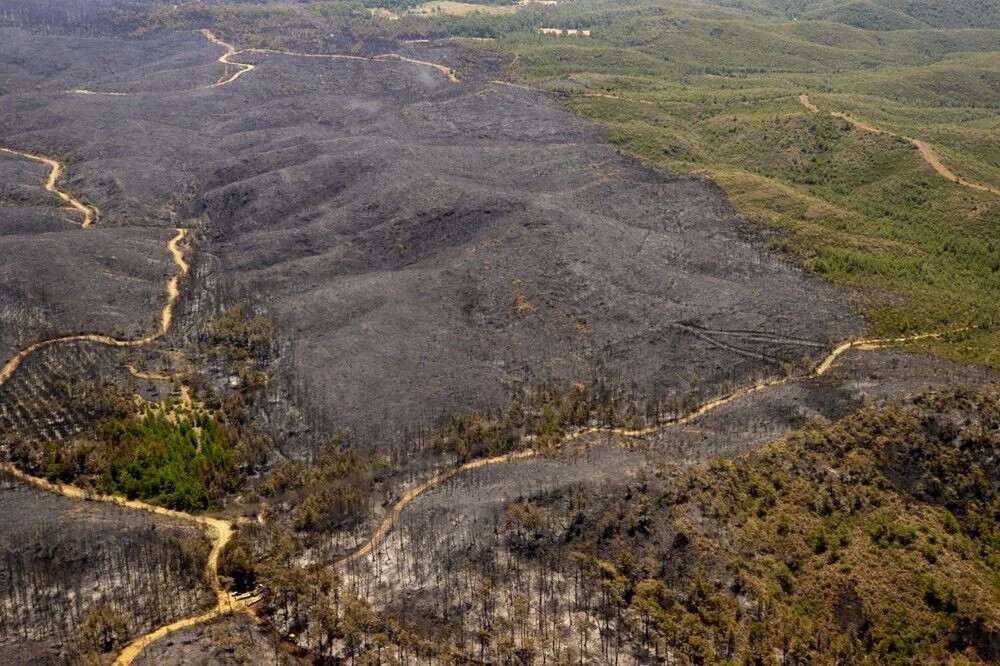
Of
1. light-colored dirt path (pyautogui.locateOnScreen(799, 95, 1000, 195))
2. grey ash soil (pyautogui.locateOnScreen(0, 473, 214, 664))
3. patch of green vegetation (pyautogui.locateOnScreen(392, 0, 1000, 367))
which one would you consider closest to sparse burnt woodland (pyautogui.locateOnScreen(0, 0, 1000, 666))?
grey ash soil (pyautogui.locateOnScreen(0, 473, 214, 664))

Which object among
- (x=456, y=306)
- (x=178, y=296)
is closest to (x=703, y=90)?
(x=456, y=306)

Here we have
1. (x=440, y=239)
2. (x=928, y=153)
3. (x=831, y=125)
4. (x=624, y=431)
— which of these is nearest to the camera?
(x=624, y=431)

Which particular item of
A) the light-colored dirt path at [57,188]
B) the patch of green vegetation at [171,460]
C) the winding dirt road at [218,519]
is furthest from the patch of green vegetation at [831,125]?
the light-colored dirt path at [57,188]

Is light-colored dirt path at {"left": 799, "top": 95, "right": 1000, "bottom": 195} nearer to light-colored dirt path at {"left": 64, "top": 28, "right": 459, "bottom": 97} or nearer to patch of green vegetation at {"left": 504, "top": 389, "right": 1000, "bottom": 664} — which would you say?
patch of green vegetation at {"left": 504, "top": 389, "right": 1000, "bottom": 664}

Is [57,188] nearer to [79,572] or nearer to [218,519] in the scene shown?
[218,519]

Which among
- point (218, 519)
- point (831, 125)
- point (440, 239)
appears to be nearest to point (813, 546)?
point (218, 519)

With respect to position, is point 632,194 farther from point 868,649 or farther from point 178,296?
point 868,649
